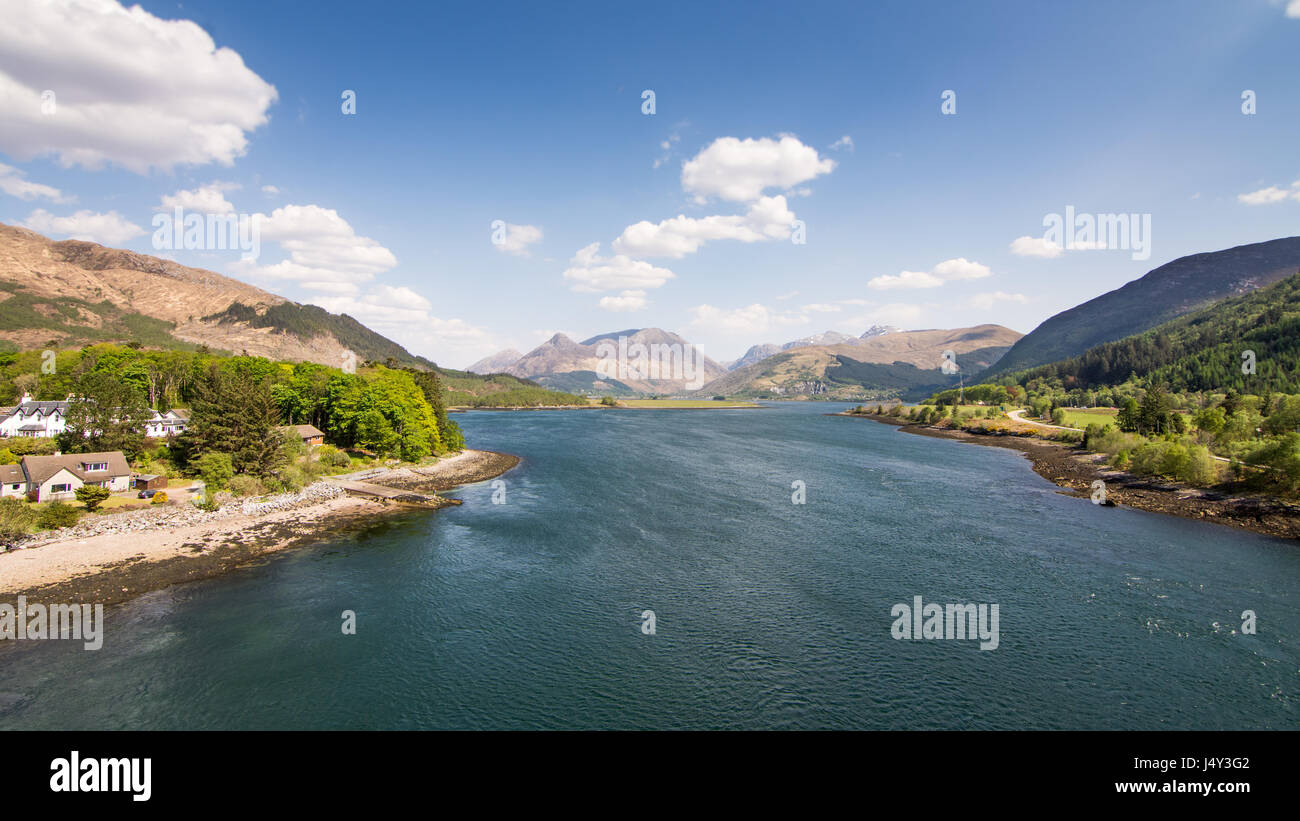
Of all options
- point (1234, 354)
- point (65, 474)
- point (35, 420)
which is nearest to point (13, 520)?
point (65, 474)

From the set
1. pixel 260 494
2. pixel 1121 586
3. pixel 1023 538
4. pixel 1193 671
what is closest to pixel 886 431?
pixel 1023 538

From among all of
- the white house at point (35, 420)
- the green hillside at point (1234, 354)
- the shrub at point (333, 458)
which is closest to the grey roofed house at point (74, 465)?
the shrub at point (333, 458)

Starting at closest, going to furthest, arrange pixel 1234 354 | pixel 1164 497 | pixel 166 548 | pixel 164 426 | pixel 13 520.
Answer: pixel 13 520 < pixel 166 548 < pixel 1164 497 < pixel 164 426 < pixel 1234 354

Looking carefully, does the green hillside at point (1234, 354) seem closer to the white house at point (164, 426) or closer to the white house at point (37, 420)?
the white house at point (164, 426)

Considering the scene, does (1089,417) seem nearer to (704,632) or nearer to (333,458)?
(704,632)
